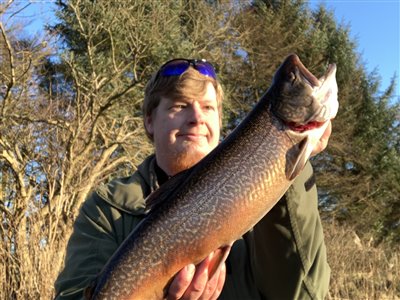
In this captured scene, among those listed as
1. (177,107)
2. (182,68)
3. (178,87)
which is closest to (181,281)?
(177,107)

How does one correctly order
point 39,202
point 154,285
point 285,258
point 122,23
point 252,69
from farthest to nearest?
point 252,69, point 122,23, point 39,202, point 285,258, point 154,285

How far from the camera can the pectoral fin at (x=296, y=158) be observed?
2.61 meters

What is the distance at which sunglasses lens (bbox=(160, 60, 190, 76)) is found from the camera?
12.1 feet

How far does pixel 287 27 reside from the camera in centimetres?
2941

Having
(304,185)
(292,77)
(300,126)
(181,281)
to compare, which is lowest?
(181,281)

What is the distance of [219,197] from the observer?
8.37 feet

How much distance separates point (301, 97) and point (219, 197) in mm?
736

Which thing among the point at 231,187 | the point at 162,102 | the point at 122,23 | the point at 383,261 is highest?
the point at 122,23

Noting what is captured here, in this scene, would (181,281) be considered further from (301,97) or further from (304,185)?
(301,97)

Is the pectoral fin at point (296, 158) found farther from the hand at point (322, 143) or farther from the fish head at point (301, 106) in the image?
the hand at point (322, 143)

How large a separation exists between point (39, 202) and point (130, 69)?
10553 mm

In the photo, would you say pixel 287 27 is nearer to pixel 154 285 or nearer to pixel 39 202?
pixel 39 202

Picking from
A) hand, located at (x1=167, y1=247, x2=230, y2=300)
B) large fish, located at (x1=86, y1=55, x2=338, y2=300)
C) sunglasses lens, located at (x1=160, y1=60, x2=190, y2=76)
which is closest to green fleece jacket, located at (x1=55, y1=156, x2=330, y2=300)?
large fish, located at (x1=86, y1=55, x2=338, y2=300)

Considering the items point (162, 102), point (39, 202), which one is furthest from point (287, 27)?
point (162, 102)
